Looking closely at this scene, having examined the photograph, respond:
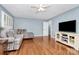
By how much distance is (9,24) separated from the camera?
104 inches

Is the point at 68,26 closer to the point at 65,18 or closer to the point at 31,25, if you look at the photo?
the point at 65,18

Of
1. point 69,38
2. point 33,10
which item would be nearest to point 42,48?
point 69,38

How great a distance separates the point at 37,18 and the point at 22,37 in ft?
2.11

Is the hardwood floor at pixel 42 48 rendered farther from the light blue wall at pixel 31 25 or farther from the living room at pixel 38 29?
the light blue wall at pixel 31 25

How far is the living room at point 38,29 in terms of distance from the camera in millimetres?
2551

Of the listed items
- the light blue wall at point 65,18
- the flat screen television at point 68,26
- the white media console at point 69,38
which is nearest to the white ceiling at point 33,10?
the light blue wall at point 65,18

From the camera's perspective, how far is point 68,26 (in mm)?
2771

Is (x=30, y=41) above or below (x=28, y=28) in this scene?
below

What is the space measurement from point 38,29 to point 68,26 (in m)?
0.79

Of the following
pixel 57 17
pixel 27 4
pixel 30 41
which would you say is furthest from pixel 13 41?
pixel 57 17

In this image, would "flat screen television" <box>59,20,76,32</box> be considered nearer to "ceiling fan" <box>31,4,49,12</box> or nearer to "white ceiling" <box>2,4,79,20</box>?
"white ceiling" <box>2,4,79,20</box>

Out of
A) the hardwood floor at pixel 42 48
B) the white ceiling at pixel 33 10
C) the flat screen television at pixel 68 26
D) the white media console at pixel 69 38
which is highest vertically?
the white ceiling at pixel 33 10
